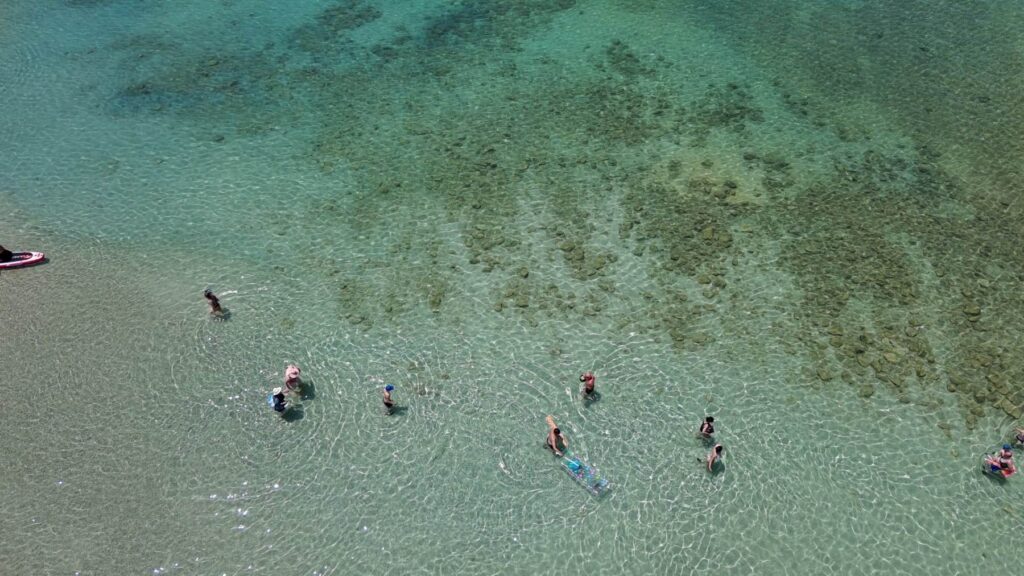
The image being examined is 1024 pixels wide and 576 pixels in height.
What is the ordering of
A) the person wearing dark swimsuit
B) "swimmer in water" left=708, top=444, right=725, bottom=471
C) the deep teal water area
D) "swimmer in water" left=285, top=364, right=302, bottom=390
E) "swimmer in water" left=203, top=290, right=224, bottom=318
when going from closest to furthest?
the deep teal water area → "swimmer in water" left=708, top=444, right=725, bottom=471 → the person wearing dark swimsuit → "swimmer in water" left=285, top=364, right=302, bottom=390 → "swimmer in water" left=203, top=290, right=224, bottom=318

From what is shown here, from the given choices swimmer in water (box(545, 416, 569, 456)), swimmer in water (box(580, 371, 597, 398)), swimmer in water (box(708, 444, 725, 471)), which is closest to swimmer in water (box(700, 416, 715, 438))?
swimmer in water (box(708, 444, 725, 471))

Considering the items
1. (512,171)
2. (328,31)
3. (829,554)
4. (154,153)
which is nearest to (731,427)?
(829,554)

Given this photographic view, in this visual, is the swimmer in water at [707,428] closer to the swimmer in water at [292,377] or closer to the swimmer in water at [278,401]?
the swimmer in water at [292,377]

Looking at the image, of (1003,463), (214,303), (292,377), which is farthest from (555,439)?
(214,303)

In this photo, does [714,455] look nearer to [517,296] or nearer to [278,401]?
[517,296]

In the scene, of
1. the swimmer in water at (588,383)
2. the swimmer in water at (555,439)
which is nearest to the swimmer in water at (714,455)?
the swimmer in water at (588,383)

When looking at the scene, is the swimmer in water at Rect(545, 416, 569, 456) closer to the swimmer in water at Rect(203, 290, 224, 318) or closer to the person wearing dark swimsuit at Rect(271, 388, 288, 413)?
the person wearing dark swimsuit at Rect(271, 388, 288, 413)
